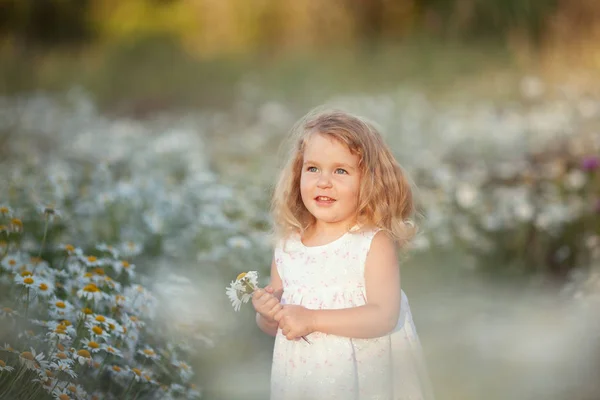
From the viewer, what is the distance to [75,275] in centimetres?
284

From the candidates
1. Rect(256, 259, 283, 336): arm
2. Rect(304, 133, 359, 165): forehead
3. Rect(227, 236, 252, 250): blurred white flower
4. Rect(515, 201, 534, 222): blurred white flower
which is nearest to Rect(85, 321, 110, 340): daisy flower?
Rect(256, 259, 283, 336): arm

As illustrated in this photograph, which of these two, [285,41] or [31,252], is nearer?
[31,252]

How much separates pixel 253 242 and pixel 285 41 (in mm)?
7235

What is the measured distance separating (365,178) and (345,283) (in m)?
0.28

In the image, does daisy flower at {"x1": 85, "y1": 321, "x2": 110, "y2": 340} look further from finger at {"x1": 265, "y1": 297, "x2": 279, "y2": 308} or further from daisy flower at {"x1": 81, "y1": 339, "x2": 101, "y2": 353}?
finger at {"x1": 265, "y1": 297, "x2": 279, "y2": 308}

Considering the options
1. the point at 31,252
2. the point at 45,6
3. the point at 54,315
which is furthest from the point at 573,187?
the point at 45,6

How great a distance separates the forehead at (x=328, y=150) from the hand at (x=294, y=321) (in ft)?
1.31

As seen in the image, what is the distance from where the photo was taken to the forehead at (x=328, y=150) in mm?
2271

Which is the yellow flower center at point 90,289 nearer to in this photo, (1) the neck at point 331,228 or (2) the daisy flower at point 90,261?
(2) the daisy flower at point 90,261

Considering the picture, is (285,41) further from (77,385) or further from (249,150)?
(77,385)

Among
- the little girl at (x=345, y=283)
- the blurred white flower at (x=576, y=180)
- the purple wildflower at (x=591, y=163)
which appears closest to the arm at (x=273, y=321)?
the little girl at (x=345, y=283)

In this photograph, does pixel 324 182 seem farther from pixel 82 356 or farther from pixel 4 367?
pixel 4 367

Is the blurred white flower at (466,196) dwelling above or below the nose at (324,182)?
above

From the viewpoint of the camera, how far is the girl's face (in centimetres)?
226
